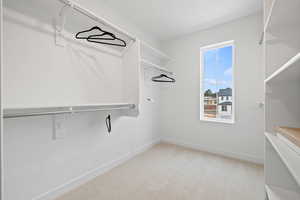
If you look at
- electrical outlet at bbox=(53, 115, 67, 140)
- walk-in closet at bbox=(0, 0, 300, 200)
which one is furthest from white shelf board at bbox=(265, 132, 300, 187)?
electrical outlet at bbox=(53, 115, 67, 140)

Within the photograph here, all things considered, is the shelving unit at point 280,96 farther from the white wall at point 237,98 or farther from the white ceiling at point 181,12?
the white wall at point 237,98

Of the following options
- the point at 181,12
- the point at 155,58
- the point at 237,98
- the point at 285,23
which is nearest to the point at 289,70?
the point at 285,23

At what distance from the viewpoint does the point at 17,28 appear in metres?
1.13

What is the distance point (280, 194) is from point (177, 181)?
94cm

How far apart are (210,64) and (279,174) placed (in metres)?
2.05

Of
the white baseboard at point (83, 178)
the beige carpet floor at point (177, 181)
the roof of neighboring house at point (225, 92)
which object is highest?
the roof of neighboring house at point (225, 92)

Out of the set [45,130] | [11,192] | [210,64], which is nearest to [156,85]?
[210,64]

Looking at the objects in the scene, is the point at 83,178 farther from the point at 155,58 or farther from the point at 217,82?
the point at 217,82

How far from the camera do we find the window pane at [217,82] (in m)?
2.46

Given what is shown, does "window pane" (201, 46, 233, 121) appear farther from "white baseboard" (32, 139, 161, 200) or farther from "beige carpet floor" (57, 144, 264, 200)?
"white baseboard" (32, 139, 161, 200)

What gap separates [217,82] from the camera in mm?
2598

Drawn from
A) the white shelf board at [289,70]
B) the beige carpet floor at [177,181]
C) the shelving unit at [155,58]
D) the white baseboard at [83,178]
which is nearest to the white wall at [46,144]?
the white baseboard at [83,178]

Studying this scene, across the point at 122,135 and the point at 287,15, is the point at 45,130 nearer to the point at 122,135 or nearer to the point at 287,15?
the point at 122,135

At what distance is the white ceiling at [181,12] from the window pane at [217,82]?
547 mm
